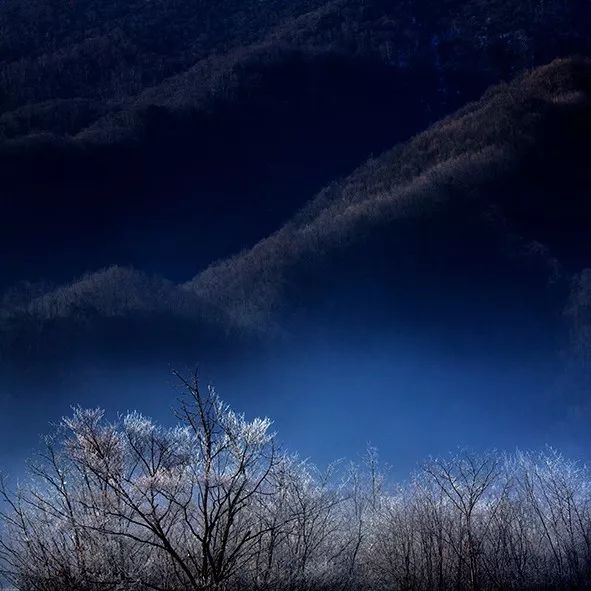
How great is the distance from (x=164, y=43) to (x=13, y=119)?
33.5 meters

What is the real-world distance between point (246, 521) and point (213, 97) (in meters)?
113

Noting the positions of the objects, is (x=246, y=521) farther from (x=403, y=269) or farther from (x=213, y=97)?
(x=213, y=97)

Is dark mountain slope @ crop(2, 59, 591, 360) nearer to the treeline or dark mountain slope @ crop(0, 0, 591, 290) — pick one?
dark mountain slope @ crop(0, 0, 591, 290)

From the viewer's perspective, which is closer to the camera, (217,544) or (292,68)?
(217,544)

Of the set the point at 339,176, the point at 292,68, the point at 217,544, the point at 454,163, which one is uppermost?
the point at 292,68

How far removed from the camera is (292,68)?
5492 inches

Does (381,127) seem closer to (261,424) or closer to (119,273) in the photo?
(119,273)

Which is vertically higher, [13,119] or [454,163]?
[13,119]

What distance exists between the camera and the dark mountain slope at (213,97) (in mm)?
112487

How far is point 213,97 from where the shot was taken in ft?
433

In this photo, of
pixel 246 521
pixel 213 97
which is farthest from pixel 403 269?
pixel 246 521

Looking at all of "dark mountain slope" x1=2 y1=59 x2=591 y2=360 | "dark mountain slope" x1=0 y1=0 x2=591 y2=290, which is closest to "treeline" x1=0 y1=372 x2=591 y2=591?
"dark mountain slope" x1=2 y1=59 x2=591 y2=360

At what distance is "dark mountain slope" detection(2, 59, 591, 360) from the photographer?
279 ft

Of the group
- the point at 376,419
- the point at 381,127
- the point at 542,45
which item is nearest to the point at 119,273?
the point at 376,419
